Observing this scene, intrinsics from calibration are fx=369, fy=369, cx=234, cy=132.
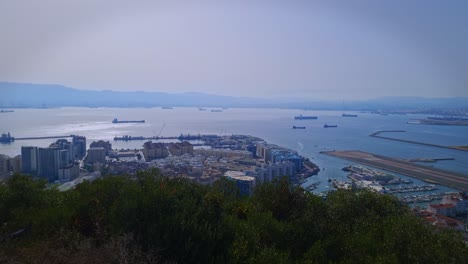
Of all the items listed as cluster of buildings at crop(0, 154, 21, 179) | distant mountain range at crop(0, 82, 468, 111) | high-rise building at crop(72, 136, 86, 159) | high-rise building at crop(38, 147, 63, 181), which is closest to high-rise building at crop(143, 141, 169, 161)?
high-rise building at crop(72, 136, 86, 159)

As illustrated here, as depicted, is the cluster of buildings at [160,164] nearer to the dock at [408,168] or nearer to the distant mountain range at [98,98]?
the dock at [408,168]

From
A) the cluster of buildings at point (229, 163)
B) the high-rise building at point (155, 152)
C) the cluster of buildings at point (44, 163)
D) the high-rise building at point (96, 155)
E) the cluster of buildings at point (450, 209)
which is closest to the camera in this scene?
the cluster of buildings at point (450, 209)

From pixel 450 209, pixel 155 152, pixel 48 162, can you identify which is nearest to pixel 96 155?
pixel 155 152

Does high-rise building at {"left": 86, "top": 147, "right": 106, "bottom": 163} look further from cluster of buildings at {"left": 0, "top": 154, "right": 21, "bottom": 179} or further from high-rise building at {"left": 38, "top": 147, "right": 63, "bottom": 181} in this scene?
cluster of buildings at {"left": 0, "top": 154, "right": 21, "bottom": 179}

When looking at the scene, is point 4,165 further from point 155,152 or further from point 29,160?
point 155,152

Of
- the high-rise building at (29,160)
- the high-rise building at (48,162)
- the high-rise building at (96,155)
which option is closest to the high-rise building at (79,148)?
the high-rise building at (96,155)
